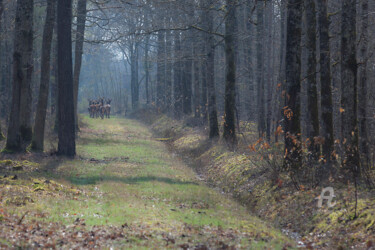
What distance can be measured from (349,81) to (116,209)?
20.9 feet

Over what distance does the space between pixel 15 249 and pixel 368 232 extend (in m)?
5.89

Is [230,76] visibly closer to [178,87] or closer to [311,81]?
[311,81]

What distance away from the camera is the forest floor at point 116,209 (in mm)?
7820

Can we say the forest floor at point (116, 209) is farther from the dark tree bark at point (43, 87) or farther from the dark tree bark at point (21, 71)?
the dark tree bark at point (21, 71)

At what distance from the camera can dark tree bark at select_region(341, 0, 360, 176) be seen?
35.4 ft

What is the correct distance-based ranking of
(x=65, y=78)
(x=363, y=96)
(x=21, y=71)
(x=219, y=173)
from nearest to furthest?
(x=363, y=96) < (x=219, y=173) < (x=21, y=71) < (x=65, y=78)

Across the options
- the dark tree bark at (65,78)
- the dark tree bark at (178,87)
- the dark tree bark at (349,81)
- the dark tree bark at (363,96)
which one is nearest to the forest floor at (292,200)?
the dark tree bark at (349,81)

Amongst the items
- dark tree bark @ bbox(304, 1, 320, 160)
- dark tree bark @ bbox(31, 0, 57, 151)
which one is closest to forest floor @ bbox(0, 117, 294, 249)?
dark tree bark @ bbox(31, 0, 57, 151)

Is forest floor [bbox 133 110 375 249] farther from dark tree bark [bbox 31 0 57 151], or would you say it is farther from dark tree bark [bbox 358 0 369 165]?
dark tree bark [bbox 31 0 57 151]

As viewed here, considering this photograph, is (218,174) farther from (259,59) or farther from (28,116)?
(259,59)

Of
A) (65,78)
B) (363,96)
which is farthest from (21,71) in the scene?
(363,96)

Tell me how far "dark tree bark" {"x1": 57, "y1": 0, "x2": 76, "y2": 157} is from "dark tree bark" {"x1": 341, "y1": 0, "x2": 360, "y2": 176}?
37.9 feet

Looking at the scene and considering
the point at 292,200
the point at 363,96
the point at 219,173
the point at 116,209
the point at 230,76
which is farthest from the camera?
the point at 230,76

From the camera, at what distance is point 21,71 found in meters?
16.9
